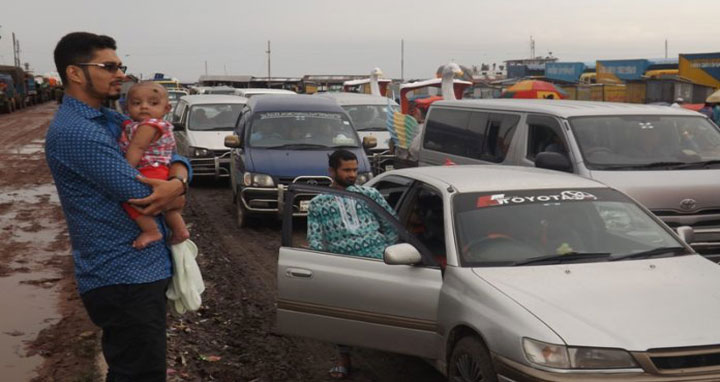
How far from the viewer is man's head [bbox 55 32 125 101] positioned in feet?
11.3

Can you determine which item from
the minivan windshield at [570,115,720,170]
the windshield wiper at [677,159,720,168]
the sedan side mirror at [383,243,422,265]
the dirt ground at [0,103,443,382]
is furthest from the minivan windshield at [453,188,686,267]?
A: the windshield wiper at [677,159,720,168]

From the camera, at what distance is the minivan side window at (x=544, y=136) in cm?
895

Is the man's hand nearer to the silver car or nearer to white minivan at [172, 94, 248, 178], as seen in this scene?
the silver car

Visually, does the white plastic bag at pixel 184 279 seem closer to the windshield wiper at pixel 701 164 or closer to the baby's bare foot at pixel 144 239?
the baby's bare foot at pixel 144 239

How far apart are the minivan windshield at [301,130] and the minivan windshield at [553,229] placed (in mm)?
7491

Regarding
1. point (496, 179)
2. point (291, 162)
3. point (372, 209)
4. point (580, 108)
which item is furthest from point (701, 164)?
point (291, 162)

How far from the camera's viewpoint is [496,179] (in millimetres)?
5895

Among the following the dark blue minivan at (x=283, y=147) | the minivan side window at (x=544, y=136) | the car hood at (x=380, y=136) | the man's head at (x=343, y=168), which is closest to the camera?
the man's head at (x=343, y=168)

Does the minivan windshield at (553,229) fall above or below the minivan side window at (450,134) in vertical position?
below

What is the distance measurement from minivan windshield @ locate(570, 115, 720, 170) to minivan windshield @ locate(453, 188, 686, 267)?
2.95 metres

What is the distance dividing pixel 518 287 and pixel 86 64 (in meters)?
2.53

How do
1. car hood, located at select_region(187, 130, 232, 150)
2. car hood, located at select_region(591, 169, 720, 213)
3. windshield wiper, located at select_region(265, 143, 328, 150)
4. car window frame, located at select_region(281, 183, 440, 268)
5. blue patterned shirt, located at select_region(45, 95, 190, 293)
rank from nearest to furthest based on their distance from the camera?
blue patterned shirt, located at select_region(45, 95, 190, 293), car window frame, located at select_region(281, 183, 440, 268), car hood, located at select_region(591, 169, 720, 213), windshield wiper, located at select_region(265, 143, 328, 150), car hood, located at select_region(187, 130, 232, 150)

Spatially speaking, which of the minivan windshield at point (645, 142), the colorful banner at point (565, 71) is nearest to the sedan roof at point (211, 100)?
the minivan windshield at point (645, 142)

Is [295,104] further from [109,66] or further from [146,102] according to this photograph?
[109,66]
